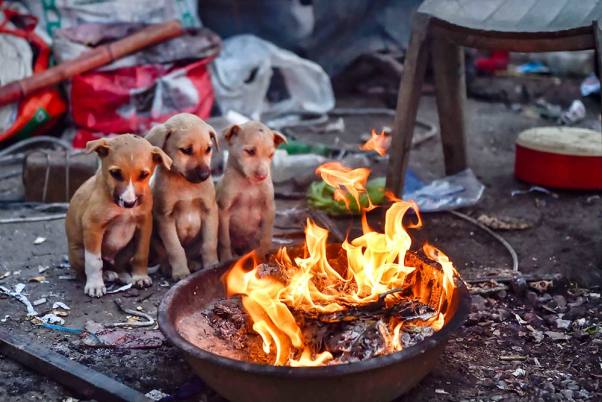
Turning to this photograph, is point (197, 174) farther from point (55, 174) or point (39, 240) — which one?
point (55, 174)

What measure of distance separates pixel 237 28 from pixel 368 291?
5.45 m

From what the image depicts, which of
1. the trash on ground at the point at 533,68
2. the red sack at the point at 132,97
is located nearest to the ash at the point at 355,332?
the red sack at the point at 132,97

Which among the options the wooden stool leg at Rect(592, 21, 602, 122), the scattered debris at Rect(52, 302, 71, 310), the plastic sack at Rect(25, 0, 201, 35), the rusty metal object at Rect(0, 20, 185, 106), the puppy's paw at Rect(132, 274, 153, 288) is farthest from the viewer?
the plastic sack at Rect(25, 0, 201, 35)

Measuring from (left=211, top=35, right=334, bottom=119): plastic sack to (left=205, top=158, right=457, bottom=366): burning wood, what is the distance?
3973 mm

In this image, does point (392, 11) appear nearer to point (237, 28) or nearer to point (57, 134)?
point (237, 28)

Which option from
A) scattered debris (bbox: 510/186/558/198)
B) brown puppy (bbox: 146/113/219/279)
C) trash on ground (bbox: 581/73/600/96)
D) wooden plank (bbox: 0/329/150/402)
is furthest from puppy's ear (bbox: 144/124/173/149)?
trash on ground (bbox: 581/73/600/96)

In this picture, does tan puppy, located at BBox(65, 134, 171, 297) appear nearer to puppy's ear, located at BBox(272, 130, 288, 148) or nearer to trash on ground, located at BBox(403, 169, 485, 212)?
puppy's ear, located at BBox(272, 130, 288, 148)

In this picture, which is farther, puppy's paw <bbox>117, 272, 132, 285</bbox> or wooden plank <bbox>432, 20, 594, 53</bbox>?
puppy's paw <bbox>117, 272, 132, 285</bbox>

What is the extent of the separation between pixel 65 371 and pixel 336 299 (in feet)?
3.74

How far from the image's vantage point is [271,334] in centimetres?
299

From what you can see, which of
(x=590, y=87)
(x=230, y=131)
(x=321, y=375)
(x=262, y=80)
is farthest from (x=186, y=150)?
(x=590, y=87)

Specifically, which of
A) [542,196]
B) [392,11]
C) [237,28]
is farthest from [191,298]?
[392,11]

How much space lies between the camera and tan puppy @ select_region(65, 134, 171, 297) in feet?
12.1

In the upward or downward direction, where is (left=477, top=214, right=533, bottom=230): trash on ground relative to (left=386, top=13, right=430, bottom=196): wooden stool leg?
downward
